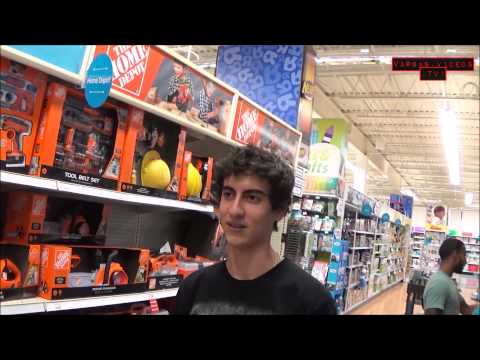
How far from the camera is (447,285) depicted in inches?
98.5

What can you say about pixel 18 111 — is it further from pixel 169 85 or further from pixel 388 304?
pixel 388 304

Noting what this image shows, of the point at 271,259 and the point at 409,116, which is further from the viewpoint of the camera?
the point at 409,116

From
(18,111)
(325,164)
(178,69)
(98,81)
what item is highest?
(325,164)

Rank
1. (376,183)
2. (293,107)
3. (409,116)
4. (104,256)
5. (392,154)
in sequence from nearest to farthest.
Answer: (104,256)
(293,107)
(409,116)
(392,154)
(376,183)

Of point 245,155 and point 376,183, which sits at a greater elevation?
point 376,183

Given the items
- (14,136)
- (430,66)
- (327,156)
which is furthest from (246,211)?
(327,156)

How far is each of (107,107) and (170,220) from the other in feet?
3.67

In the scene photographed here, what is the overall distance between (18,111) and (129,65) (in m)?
0.57

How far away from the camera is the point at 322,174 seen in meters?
7.09

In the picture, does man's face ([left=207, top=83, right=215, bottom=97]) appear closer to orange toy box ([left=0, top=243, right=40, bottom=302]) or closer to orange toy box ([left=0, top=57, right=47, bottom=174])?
orange toy box ([left=0, top=57, right=47, bottom=174])

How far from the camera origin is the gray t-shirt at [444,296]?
2463mm
